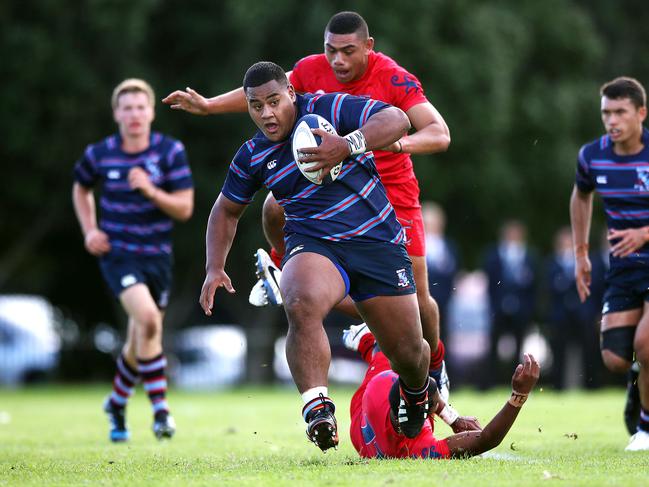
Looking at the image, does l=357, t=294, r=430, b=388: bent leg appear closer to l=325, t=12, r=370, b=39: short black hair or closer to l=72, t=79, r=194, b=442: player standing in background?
l=325, t=12, r=370, b=39: short black hair

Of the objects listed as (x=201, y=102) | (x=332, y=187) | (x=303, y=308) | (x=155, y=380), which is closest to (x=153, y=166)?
(x=155, y=380)

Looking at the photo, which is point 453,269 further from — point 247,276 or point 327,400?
point 327,400

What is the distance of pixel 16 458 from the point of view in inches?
342

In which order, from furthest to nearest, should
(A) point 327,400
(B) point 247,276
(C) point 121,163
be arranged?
1. (B) point 247,276
2. (C) point 121,163
3. (A) point 327,400

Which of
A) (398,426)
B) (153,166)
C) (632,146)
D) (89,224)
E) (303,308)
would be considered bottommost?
(398,426)

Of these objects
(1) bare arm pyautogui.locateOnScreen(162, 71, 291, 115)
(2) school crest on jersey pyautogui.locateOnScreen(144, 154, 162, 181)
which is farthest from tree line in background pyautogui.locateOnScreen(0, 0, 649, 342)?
(1) bare arm pyautogui.locateOnScreen(162, 71, 291, 115)

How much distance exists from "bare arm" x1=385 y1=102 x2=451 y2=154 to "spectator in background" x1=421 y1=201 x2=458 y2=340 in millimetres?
8836

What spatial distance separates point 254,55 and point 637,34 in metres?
10.6

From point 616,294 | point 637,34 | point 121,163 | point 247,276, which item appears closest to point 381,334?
point 616,294

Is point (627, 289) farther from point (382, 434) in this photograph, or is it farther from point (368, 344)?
point (382, 434)

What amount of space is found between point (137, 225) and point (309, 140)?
4603mm

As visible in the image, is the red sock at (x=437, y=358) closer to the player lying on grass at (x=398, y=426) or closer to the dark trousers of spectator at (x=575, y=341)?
the player lying on grass at (x=398, y=426)

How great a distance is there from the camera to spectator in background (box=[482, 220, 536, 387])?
1978 cm

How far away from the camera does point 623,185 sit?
9.37 meters
